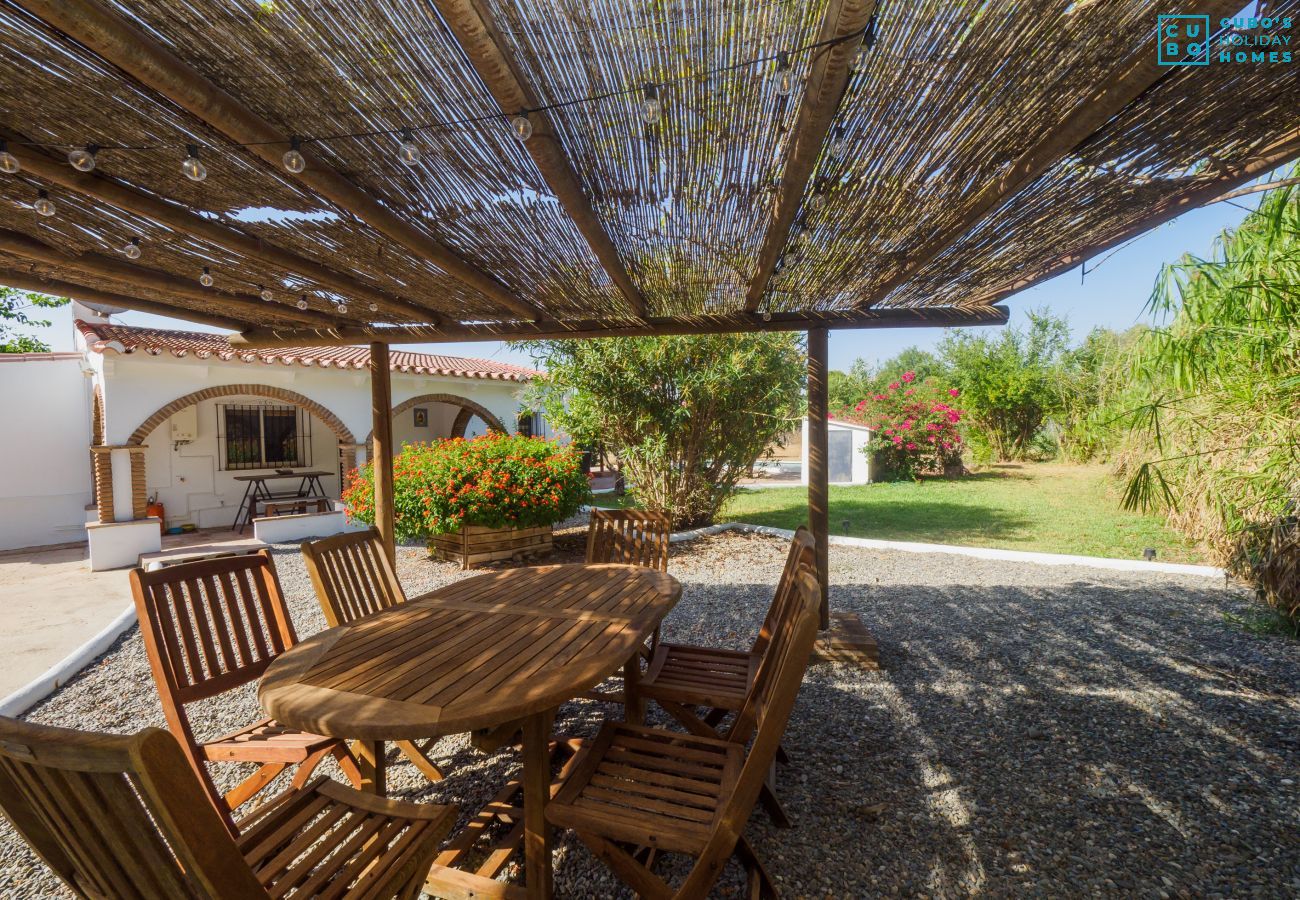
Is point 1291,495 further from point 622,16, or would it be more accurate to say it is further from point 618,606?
point 622,16

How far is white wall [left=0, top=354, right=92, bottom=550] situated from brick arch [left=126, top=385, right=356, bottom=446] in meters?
2.23

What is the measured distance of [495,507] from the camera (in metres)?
6.84

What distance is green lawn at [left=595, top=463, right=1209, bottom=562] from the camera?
748 centimetres

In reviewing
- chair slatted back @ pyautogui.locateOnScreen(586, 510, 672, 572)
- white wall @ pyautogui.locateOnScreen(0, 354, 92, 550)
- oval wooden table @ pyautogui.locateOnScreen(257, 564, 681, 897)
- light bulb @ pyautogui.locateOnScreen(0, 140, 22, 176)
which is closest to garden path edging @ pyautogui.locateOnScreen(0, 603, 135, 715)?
oval wooden table @ pyautogui.locateOnScreen(257, 564, 681, 897)

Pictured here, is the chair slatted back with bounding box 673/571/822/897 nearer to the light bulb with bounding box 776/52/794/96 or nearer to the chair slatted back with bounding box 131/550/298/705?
the light bulb with bounding box 776/52/794/96

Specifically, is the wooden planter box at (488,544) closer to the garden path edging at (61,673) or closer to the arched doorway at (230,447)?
the garden path edging at (61,673)

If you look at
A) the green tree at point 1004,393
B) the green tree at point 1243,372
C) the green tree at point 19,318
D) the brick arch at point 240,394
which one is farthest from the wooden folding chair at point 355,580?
the green tree at point 19,318

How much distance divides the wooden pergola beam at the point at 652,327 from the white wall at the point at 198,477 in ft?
23.2

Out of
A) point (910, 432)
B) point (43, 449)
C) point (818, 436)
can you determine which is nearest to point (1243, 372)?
point (818, 436)

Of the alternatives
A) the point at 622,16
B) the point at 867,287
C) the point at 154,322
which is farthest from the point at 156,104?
the point at 154,322

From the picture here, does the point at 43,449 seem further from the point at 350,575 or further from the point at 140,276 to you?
the point at 350,575

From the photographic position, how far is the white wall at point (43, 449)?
9.20m

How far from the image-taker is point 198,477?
10.2m

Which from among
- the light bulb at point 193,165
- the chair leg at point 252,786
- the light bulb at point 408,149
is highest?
the light bulb at point 408,149
